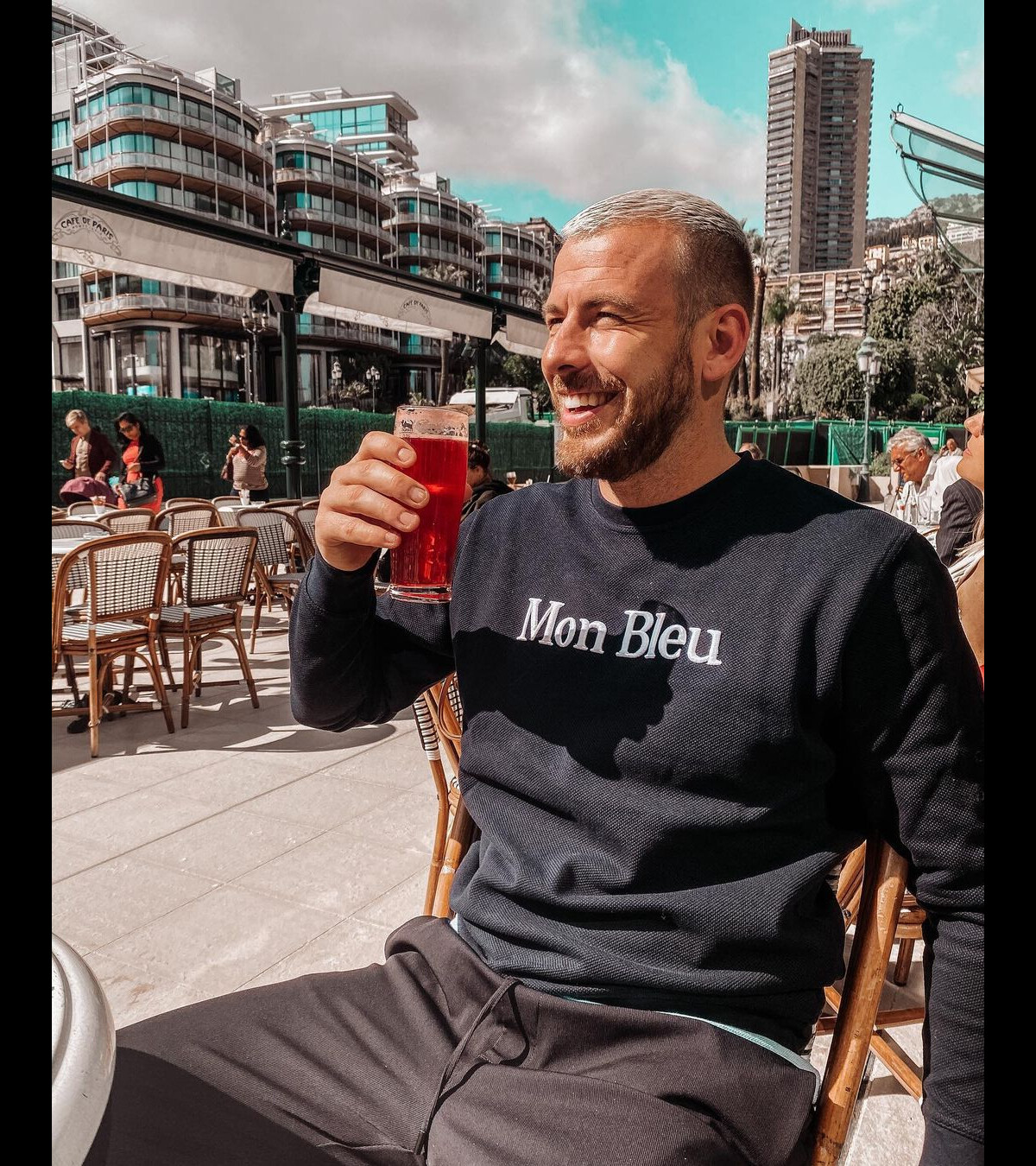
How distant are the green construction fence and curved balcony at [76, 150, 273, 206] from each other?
43.0 metres

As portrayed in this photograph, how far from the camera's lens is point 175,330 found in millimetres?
55781

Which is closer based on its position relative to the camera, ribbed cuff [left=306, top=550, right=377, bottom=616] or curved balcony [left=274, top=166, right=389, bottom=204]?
ribbed cuff [left=306, top=550, right=377, bottom=616]

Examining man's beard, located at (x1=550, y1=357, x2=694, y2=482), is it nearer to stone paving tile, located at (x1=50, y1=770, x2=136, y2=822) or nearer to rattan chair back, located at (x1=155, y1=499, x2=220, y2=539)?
stone paving tile, located at (x1=50, y1=770, x2=136, y2=822)

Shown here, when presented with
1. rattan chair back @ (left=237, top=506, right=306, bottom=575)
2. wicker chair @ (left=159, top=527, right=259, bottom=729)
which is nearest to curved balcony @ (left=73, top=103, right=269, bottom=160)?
rattan chair back @ (left=237, top=506, right=306, bottom=575)

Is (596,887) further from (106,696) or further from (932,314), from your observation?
(932,314)

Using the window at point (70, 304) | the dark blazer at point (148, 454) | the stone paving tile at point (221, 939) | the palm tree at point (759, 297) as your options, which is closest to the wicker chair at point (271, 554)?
the dark blazer at point (148, 454)

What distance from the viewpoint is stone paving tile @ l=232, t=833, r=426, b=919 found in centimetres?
294

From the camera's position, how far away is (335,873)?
3098 millimetres

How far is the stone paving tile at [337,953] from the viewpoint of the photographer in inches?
99.3

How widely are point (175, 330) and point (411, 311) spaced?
53854 millimetres

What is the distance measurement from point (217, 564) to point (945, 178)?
573 cm

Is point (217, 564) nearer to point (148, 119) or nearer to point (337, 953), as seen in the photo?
point (337, 953)

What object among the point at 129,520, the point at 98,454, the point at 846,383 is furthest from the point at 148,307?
the point at 129,520
